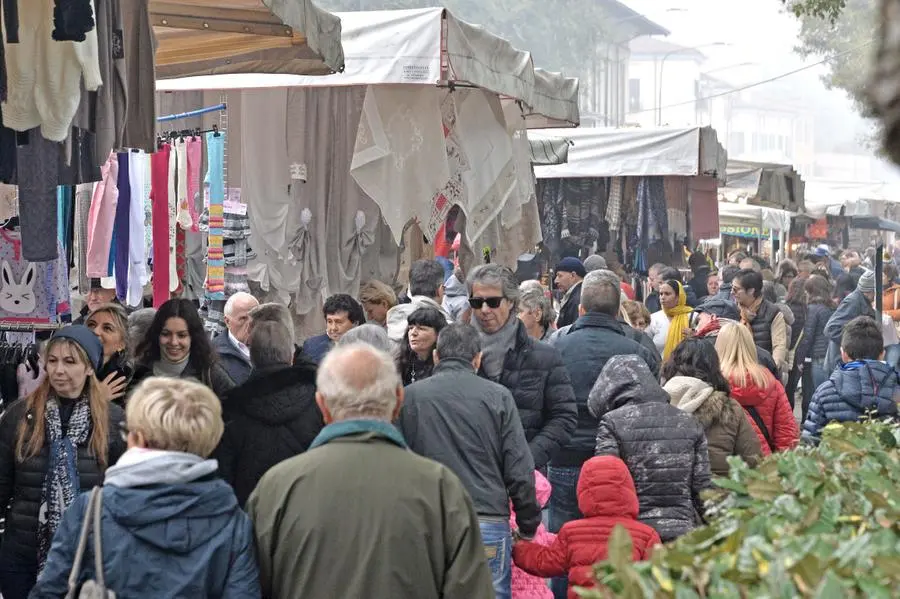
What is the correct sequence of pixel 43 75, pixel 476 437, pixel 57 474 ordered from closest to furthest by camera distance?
pixel 43 75 < pixel 57 474 < pixel 476 437

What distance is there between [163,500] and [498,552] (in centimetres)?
220

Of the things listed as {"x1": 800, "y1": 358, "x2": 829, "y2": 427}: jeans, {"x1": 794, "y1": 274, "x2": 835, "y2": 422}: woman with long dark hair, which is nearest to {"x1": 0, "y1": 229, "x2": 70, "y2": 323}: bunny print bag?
{"x1": 800, "y1": 358, "x2": 829, "y2": 427}: jeans

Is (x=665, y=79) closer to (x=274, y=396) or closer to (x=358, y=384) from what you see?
(x=274, y=396)

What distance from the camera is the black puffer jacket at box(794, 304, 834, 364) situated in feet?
46.8

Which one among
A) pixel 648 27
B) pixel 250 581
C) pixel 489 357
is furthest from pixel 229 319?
pixel 648 27

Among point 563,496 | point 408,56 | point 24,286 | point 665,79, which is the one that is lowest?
point 563,496

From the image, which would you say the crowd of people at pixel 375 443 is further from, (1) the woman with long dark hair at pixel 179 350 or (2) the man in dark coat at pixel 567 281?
(2) the man in dark coat at pixel 567 281

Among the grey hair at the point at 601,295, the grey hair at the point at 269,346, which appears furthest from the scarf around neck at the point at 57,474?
the grey hair at the point at 601,295

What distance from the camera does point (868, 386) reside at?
8.03m

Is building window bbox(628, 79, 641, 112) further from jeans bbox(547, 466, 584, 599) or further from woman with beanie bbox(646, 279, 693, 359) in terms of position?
jeans bbox(547, 466, 584, 599)

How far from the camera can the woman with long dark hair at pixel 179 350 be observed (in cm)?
663

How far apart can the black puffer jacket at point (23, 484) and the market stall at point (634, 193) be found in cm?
1012

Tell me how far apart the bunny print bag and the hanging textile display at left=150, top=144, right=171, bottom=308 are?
121 centimetres

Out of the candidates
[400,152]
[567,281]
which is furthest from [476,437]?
[567,281]
